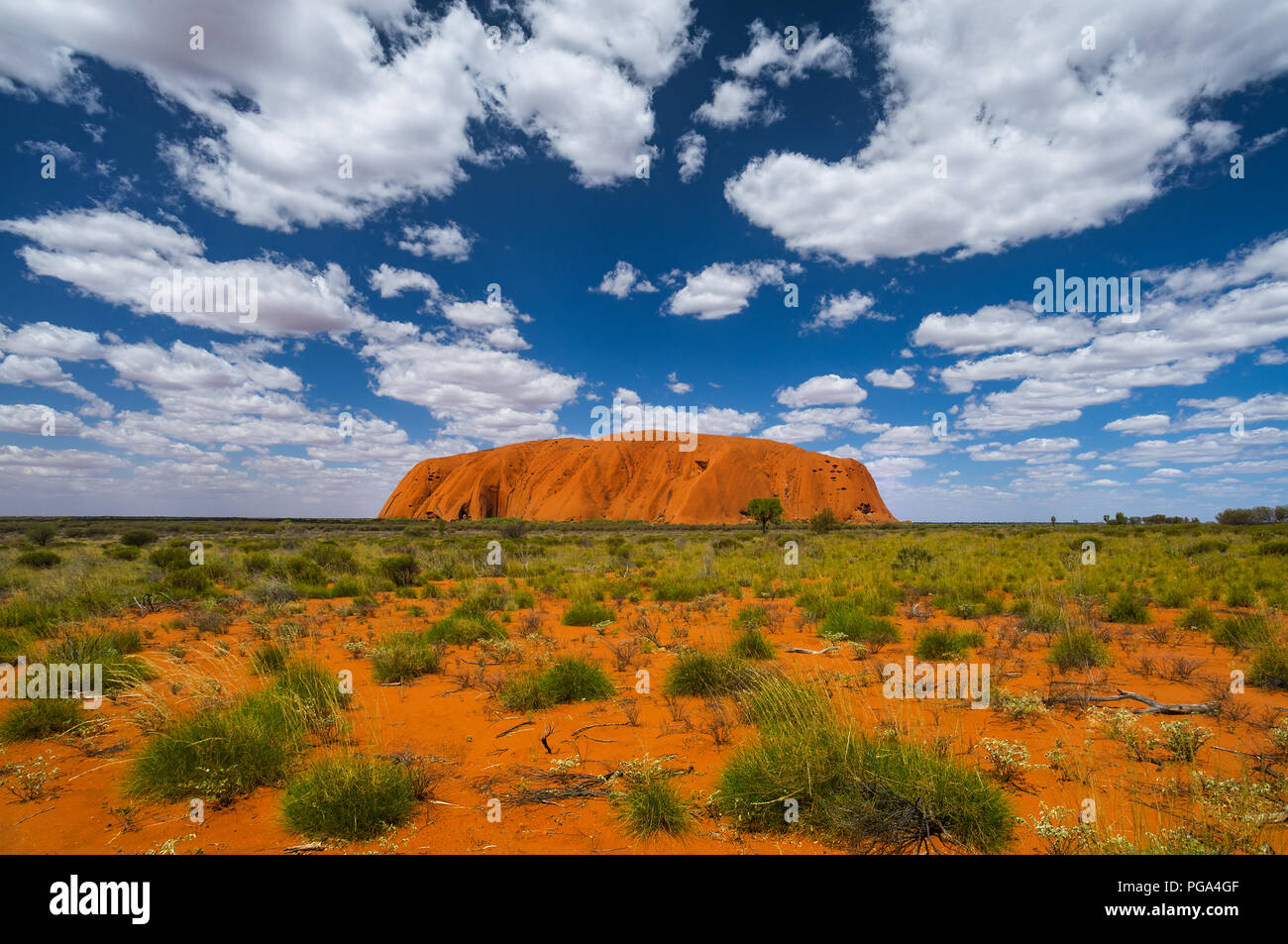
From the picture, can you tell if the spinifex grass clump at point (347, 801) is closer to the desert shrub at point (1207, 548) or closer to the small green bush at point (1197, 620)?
the small green bush at point (1197, 620)

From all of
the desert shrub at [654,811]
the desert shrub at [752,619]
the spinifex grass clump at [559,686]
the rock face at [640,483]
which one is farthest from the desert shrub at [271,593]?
the rock face at [640,483]

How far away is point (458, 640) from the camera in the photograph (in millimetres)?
8719

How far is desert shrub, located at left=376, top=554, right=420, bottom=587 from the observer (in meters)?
15.0

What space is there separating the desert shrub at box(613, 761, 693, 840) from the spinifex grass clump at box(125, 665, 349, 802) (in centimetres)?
282

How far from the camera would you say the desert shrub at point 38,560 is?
17.2 meters

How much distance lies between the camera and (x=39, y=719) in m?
5.16

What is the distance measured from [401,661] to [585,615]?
4.01 meters

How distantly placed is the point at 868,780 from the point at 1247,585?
1294cm

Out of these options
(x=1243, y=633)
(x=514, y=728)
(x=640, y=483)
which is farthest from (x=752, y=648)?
(x=640, y=483)

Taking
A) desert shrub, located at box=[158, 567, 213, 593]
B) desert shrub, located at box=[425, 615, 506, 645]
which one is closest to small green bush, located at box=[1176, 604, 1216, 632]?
desert shrub, located at box=[425, 615, 506, 645]

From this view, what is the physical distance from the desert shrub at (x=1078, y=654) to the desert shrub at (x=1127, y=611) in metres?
3.41

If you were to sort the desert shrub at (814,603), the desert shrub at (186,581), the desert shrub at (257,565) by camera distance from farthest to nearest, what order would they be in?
the desert shrub at (257,565) → the desert shrub at (186,581) → the desert shrub at (814,603)

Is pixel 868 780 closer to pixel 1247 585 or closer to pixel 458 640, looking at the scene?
pixel 458 640
